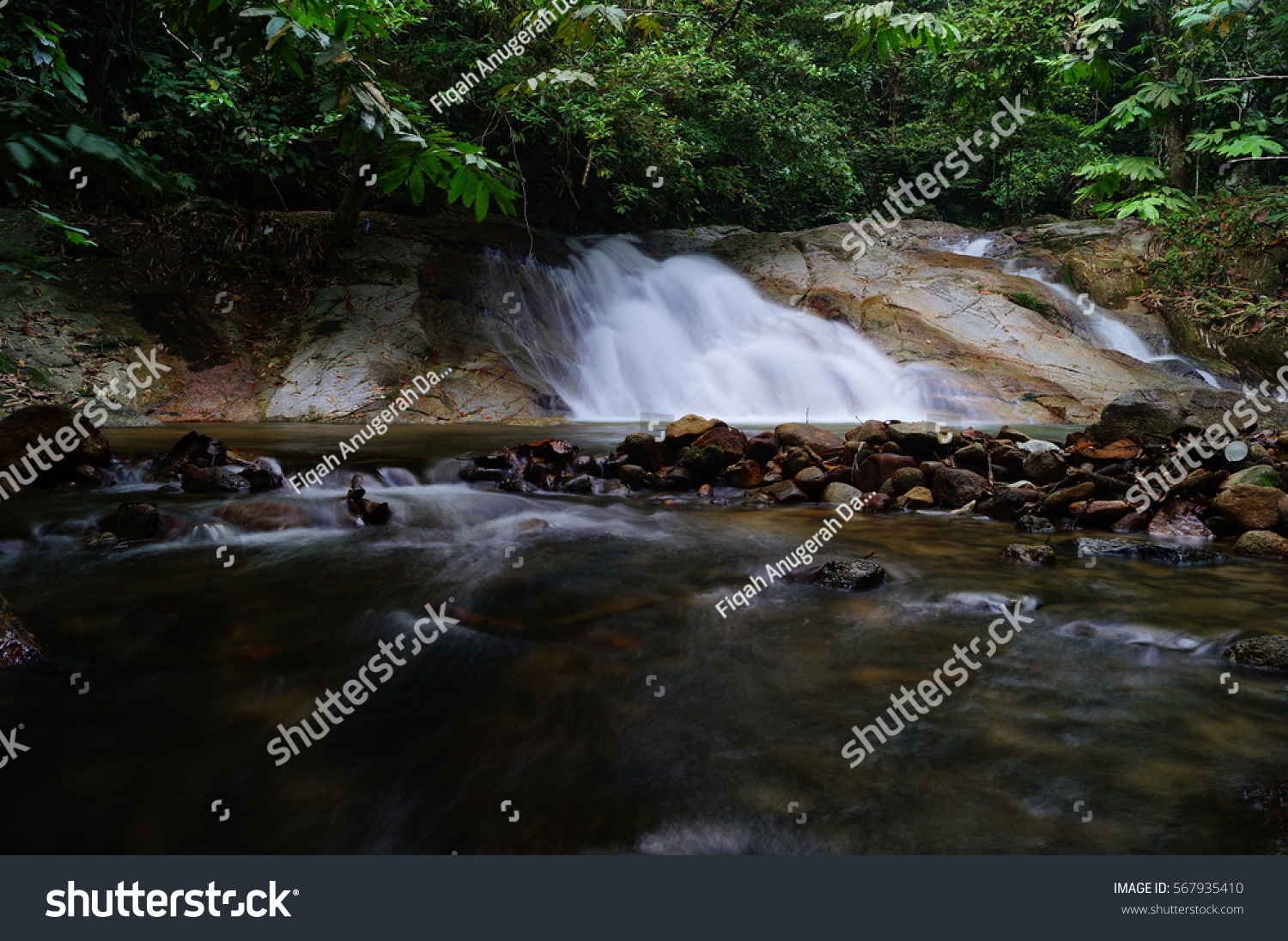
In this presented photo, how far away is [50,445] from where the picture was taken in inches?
220

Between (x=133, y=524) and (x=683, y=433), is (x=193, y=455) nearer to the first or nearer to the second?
(x=133, y=524)

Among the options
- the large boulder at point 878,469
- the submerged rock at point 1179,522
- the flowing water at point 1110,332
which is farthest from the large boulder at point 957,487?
the flowing water at point 1110,332

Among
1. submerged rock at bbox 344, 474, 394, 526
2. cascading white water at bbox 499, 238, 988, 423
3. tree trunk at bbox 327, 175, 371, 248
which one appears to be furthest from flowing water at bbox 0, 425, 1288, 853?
tree trunk at bbox 327, 175, 371, 248

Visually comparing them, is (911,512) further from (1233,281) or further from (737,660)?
(1233,281)

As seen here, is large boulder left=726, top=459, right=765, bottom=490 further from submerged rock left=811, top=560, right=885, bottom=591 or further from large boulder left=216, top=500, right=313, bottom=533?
large boulder left=216, top=500, right=313, bottom=533

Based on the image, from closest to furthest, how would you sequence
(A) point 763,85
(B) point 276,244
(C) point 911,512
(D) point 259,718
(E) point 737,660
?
(D) point 259,718, (E) point 737,660, (C) point 911,512, (B) point 276,244, (A) point 763,85

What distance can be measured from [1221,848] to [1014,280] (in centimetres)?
1486

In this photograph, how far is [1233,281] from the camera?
550 inches

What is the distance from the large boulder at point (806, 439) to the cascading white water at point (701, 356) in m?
4.06

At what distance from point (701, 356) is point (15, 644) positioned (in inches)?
444

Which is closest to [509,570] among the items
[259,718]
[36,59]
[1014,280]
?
[259,718]

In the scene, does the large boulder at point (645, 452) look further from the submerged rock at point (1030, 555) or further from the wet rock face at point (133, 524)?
the wet rock face at point (133, 524)

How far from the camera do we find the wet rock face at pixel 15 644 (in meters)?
2.80

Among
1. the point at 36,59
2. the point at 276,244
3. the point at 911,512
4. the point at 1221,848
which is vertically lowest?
the point at 911,512
